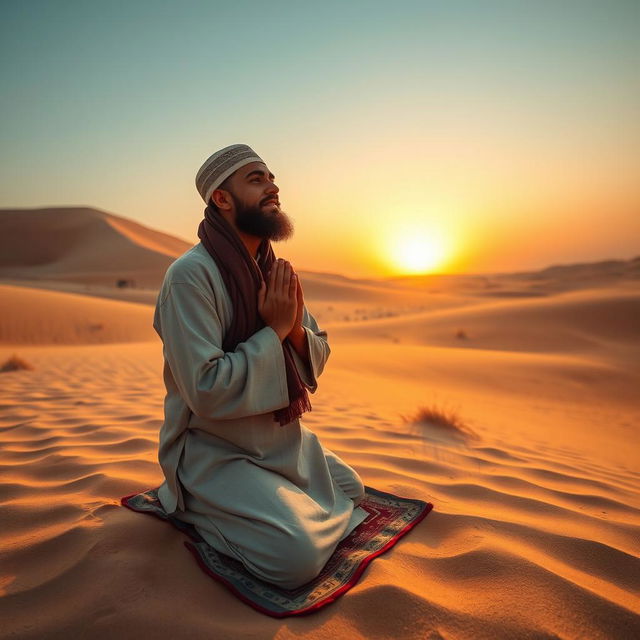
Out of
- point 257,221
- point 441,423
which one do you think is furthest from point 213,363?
point 441,423

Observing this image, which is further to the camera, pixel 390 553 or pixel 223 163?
pixel 223 163

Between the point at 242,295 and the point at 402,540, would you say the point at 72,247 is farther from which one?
the point at 402,540

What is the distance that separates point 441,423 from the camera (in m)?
4.64

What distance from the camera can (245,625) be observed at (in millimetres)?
1628

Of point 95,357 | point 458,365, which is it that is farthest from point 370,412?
point 95,357

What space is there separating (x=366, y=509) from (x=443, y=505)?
0.46m

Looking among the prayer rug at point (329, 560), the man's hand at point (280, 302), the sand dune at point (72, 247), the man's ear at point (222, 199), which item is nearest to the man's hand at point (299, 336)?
the man's hand at point (280, 302)

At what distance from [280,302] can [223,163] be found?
839 mm

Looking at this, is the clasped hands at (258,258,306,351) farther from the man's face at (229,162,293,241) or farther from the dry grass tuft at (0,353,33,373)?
the dry grass tuft at (0,353,33,373)

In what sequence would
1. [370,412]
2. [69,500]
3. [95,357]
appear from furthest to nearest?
[95,357] < [370,412] < [69,500]

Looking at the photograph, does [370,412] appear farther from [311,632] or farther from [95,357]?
[95,357]

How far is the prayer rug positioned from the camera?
5.81 feet

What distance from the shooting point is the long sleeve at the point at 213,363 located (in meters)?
1.95

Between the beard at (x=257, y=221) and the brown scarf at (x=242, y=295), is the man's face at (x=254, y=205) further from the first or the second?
the brown scarf at (x=242, y=295)
